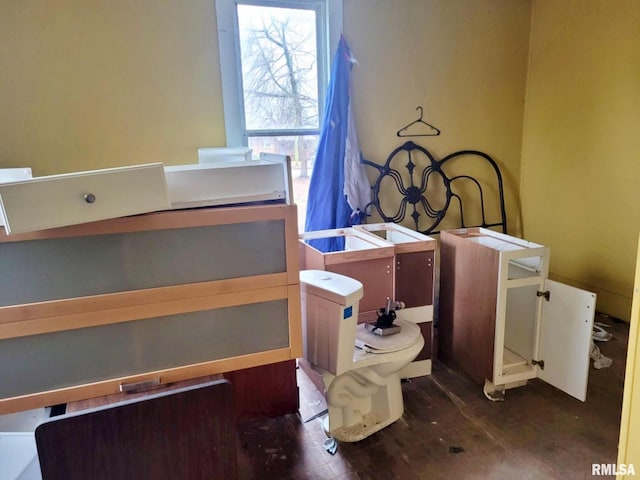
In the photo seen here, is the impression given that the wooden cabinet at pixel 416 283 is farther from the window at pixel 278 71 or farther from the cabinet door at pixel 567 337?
the window at pixel 278 71

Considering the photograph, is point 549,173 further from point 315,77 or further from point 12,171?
point 12,171

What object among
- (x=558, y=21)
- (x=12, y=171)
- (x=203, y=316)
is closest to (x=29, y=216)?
(x=203, y=316)

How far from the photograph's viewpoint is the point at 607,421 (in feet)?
6.36

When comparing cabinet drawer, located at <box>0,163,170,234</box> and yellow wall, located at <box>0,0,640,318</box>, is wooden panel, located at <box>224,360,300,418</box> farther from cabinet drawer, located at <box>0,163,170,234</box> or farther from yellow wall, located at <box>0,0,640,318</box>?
yellow wall, located at <box>0,0,640,318</box>

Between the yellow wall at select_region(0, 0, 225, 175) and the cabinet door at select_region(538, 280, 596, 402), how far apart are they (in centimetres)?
202

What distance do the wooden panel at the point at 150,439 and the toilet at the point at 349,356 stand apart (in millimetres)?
619

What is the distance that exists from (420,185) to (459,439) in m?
1.72

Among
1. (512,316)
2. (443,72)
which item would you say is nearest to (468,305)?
(512,316)

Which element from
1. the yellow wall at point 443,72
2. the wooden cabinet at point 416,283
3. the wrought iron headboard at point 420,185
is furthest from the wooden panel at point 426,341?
the yellow wall at point 443,72

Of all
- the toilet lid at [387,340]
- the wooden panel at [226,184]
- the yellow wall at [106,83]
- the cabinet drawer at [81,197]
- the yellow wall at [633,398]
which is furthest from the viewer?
the yellow wall at [106,83]

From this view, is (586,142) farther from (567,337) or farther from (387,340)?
(387,340)

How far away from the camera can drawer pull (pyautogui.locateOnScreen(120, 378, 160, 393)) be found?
1246 mm

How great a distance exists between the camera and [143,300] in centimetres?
122

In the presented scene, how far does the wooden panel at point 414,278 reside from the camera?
222 cm
